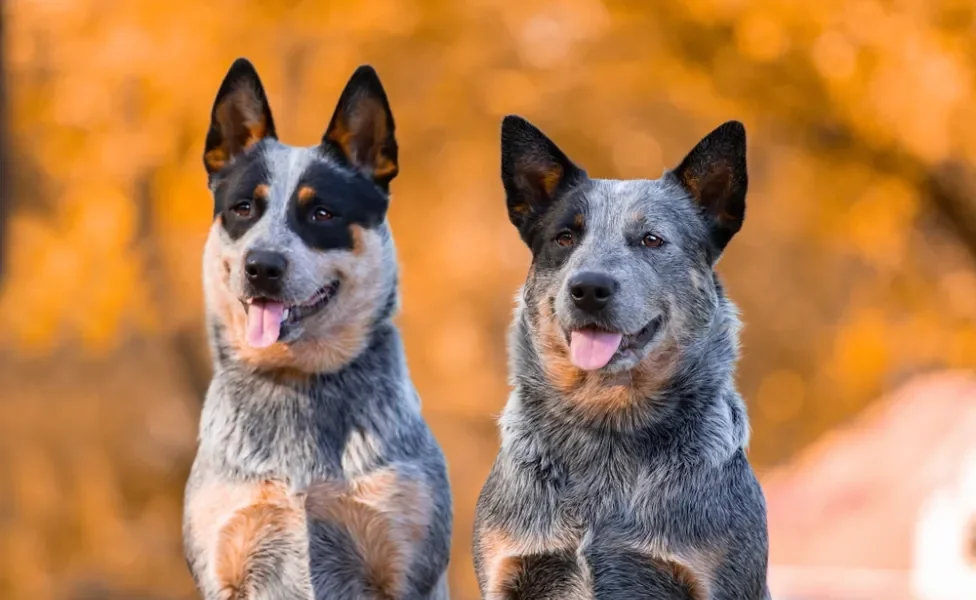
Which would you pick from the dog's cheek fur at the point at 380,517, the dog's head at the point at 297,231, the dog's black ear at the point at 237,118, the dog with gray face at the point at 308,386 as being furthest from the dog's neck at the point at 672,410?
the dog's black ear at the point at 237,118

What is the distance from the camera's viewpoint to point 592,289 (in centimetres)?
390

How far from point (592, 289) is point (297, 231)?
1.28 meters

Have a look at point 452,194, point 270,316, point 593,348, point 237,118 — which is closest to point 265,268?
point 270,316

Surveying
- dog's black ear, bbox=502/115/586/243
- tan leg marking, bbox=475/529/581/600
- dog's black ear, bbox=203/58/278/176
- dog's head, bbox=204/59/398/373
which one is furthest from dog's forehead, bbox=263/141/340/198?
tan leg marking, bbox=475/529/581/600

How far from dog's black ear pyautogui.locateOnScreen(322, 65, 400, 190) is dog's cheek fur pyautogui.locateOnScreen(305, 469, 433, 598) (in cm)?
116

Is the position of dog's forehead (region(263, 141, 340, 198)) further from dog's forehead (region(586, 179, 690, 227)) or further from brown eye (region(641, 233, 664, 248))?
brown eye (region(641, 233, 664, 248))

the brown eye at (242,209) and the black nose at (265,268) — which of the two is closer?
the black nose at (265,268)

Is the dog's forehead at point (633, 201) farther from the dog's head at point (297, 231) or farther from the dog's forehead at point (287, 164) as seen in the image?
the dog's forehead at point (287, 164)

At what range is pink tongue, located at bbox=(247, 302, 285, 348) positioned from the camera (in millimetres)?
4652

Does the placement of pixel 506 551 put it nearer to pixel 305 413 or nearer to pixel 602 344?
pixel 602 344

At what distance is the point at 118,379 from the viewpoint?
1318 cm

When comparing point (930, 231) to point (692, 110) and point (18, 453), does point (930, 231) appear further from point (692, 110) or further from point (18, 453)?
point (18, 453)

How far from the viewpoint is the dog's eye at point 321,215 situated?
4.78m

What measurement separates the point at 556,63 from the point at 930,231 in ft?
10.9
